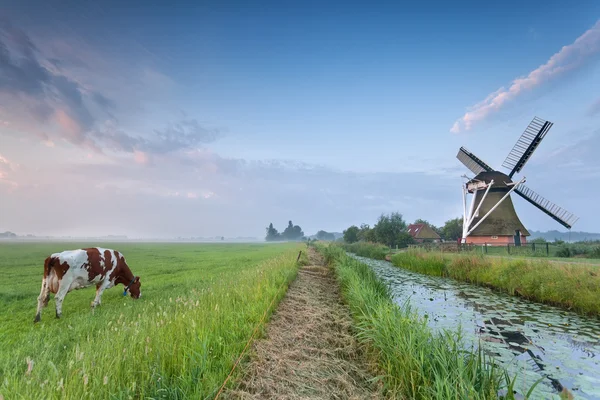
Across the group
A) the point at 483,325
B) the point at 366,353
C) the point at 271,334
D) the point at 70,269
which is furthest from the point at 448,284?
the point at 70,269

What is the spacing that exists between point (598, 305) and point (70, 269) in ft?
57.2

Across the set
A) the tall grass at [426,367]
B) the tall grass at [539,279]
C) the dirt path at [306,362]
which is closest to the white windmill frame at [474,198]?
the tall grass at [539,279]

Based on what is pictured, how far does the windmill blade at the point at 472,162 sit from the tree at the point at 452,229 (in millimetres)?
30965

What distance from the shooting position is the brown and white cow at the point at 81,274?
759 cm

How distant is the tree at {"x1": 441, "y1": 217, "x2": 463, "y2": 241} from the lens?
2532 inches

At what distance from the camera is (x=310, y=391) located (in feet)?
13.1

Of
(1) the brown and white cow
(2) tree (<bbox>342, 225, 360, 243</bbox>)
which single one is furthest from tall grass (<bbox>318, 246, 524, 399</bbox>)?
(2) tree (<bbox>342, 225, 360, 243</bbox>)

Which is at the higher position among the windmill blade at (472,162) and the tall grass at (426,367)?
the windmill blade at (472,162)

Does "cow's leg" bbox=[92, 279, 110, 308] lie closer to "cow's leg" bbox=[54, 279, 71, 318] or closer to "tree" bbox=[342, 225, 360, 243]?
"cow's leg" bbox=[54, 279, 71, 318]

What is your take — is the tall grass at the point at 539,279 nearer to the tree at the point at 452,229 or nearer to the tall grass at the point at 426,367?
the tall grass at the point at 426,367

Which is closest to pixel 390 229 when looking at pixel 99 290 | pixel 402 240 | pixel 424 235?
pixel 402 240

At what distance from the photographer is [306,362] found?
4863 mm

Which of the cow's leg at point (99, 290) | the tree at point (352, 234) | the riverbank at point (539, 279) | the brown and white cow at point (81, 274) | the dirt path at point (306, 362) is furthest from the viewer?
the tree at point (352, 234)

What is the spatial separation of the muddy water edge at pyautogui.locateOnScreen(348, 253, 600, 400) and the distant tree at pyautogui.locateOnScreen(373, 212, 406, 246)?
37354 millimetres
